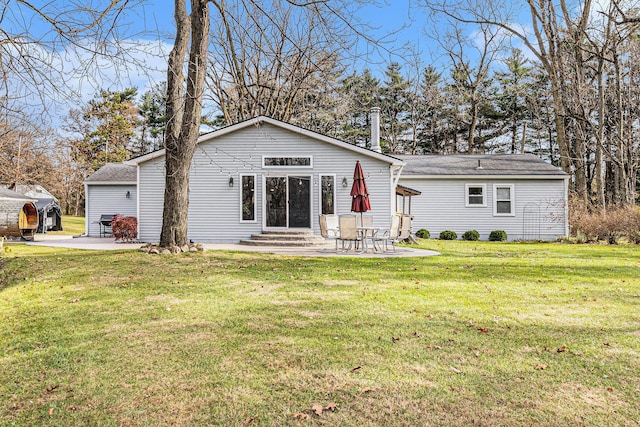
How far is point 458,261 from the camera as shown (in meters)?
9.20

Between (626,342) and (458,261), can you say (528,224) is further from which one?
(626,342)

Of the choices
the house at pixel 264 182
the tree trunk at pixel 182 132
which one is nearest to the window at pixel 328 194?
the house at pixel 264 182

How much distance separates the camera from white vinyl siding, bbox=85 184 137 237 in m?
17.7

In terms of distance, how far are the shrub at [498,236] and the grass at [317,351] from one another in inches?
425

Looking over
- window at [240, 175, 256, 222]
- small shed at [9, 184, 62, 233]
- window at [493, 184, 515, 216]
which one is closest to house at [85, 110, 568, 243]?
window at [240, 175, 256, 222]

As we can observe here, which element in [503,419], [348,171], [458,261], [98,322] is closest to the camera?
[503,419]

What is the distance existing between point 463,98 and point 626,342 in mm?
27957

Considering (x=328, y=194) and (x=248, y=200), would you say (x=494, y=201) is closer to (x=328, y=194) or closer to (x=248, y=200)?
(x=328, y=194)

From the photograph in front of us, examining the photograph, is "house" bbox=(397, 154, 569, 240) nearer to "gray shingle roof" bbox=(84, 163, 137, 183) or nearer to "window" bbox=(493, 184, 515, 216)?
"window" bbox=(493, 184, 515, 216)

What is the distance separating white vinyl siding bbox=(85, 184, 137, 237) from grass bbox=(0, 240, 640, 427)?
11.8 meters

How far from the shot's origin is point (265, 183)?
14.0m

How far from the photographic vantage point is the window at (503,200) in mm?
17578

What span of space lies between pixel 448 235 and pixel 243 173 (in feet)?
28.5

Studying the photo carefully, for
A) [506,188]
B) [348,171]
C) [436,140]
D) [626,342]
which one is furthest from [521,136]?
[626,342]
